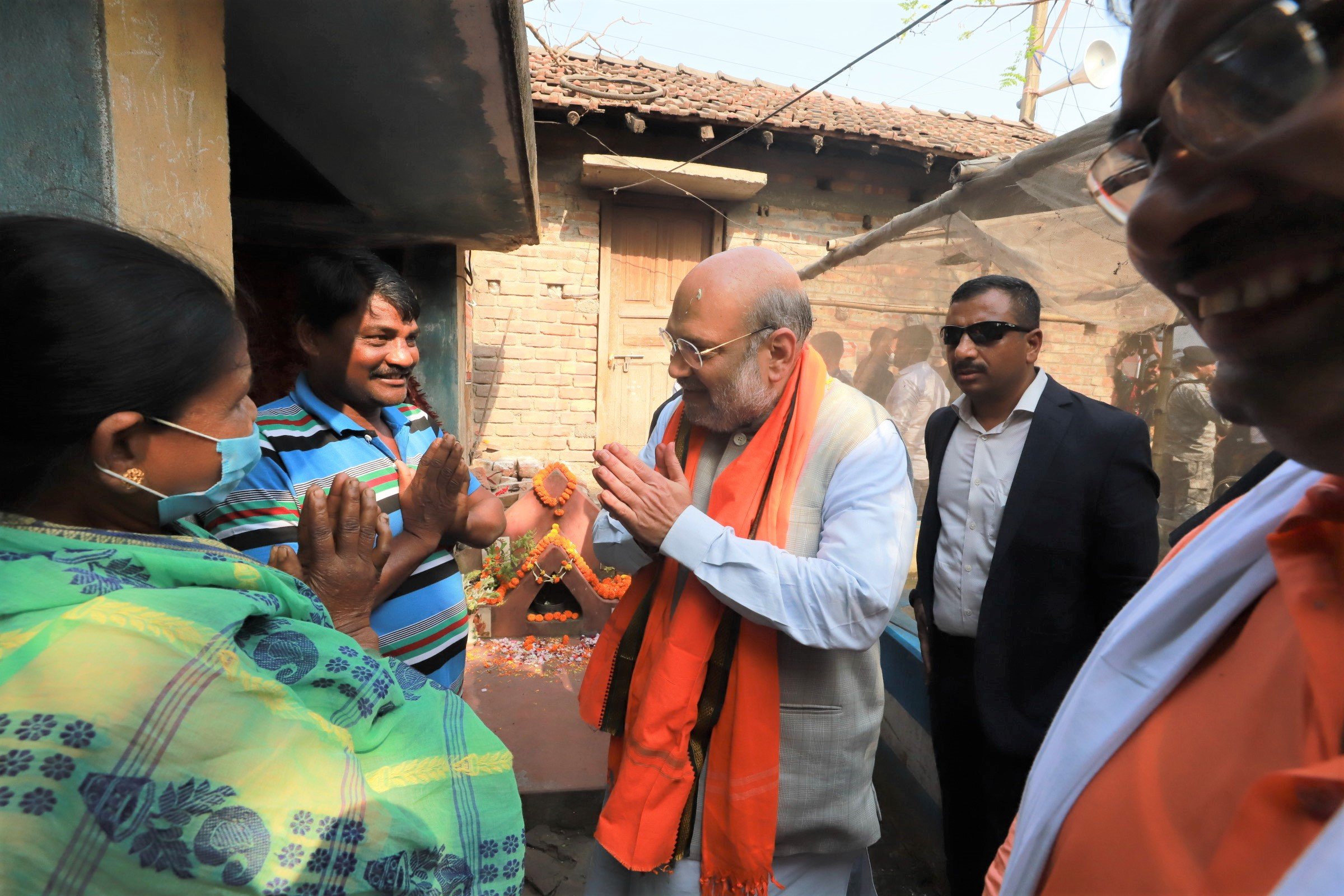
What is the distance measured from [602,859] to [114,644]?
58.8 inches

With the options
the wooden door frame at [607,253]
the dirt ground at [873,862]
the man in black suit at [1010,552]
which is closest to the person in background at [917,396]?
the wooden door frame at [607,253]

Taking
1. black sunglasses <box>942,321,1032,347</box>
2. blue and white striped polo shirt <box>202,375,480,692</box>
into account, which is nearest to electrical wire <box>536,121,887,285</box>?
black sunglasses <box>942,321,1032,347</box>

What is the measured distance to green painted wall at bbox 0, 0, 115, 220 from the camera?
3.87 ft

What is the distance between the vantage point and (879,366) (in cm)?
641

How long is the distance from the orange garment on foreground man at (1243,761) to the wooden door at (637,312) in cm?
683

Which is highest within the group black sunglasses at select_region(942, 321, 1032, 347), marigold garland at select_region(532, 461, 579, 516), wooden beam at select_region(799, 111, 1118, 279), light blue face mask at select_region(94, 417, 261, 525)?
wooden beam at select_region(799, 111, 1118, 279)

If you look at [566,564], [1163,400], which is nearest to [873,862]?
[566,564]

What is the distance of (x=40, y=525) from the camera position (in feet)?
3.04

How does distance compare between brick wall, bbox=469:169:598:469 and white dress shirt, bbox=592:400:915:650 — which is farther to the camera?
brick wall, bbox=469:169:598:469

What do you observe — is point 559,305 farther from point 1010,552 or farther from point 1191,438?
point 1010,552

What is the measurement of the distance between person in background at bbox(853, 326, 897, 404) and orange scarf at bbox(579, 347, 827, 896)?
4.79 metres

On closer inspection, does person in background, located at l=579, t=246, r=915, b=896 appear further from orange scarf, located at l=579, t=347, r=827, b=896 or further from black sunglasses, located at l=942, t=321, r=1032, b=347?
black sunglasses, located at l=942, t=321, r=1032, b=347

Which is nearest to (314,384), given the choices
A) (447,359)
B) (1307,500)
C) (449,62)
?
(449,62)

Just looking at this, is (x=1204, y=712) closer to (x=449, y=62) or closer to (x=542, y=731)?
(x=449, y=62)
